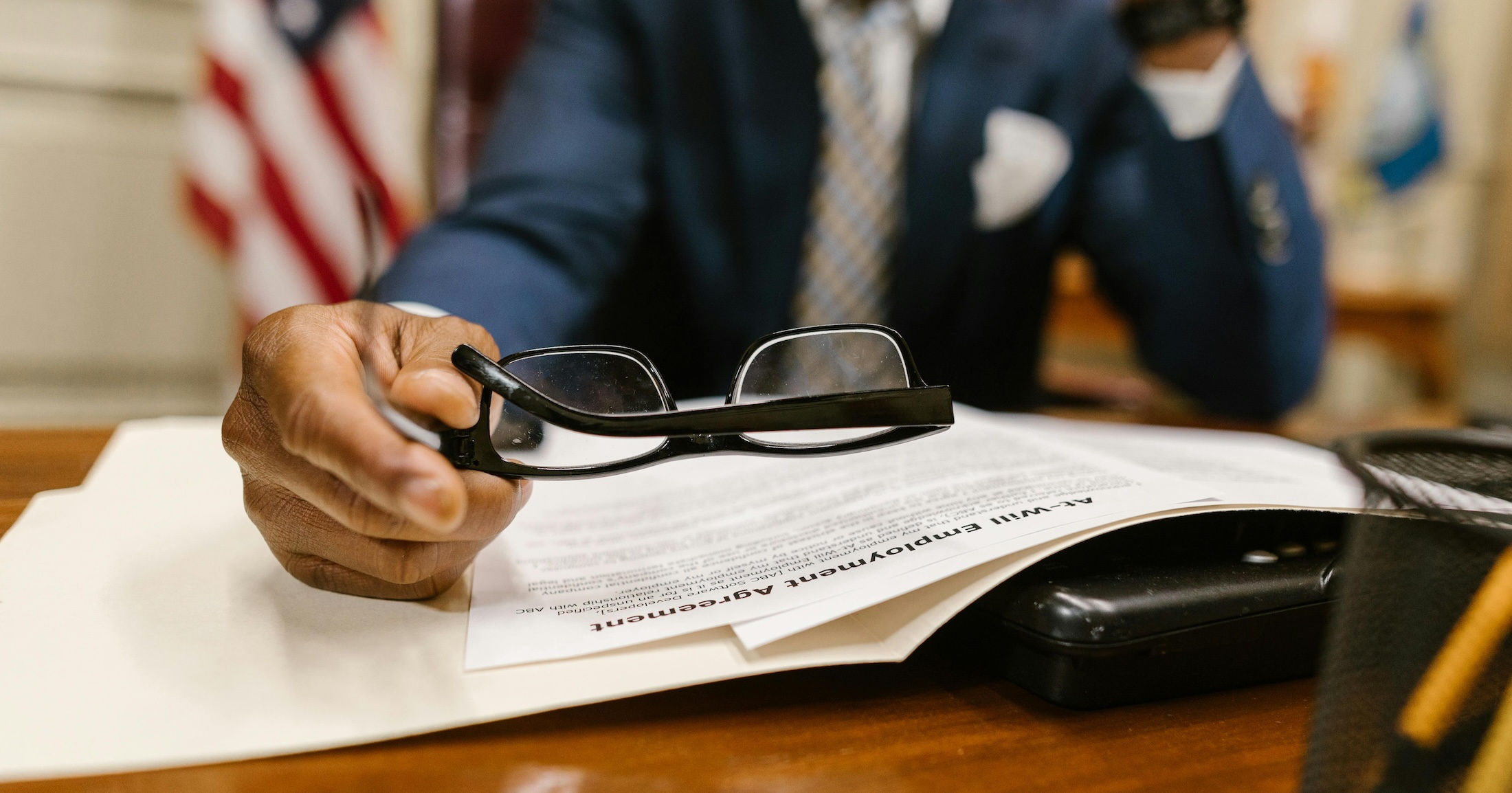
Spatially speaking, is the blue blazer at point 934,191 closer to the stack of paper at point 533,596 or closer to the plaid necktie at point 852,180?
the plaid necktie at point 852,180

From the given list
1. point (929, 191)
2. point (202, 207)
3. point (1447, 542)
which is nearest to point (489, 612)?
point (1447, 542)

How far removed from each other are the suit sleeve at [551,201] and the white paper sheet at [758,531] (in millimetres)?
198

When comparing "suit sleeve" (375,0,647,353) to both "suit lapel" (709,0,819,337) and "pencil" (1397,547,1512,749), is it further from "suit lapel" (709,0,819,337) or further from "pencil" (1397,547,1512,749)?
"pencil" (1397,547,1512,749)

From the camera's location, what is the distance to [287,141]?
131cm

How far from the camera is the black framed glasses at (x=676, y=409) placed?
25cm

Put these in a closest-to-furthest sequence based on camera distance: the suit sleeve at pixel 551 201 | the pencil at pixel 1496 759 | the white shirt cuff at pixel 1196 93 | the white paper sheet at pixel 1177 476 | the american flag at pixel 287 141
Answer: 1. the pencil at pixel 1496 759
2. the white paper sheet at pixel 1177 476
3. the suit sleeve at pixel 551 201
4. the white shirt cuff at pixel 1196 93
5. the american flag at pixel 287 141

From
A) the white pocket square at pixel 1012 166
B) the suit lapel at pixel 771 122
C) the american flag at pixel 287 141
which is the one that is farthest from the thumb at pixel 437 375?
the american flag at pixel 287 141

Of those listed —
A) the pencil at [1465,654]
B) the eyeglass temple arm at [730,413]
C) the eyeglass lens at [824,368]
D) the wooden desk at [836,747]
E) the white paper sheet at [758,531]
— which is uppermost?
the eyeglass lens at [824,368]

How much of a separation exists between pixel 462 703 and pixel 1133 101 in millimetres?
921

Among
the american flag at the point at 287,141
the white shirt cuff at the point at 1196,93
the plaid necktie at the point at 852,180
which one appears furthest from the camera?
the american flag at the point at 287,141

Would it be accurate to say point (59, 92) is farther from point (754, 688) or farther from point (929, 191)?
point (754, 688)

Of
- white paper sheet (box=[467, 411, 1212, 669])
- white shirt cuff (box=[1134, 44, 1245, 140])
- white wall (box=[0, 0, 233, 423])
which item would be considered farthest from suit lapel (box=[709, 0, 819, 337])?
white wall (box=[0, 0, 233, 423])

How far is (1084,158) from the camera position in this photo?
101cm

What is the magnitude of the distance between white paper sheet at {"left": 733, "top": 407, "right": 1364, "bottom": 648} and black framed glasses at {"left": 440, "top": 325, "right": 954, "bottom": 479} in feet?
0.16
